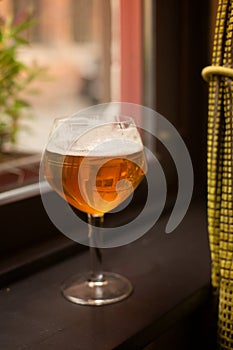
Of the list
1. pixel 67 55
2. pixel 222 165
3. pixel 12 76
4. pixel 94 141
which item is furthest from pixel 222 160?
pixel 67 55

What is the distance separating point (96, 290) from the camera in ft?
2.93

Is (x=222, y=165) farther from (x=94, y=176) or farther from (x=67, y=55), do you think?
(x=67, y=55)

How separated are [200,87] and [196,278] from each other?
48 centimetres

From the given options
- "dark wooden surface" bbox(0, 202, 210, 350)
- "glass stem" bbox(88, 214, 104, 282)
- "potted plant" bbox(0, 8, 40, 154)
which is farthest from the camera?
"potted plant" bbox(0, 8, 40, 154)

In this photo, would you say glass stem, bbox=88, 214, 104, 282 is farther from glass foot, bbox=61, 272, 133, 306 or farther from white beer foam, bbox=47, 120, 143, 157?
white beer foam, bbox=47, 120, 143, 157

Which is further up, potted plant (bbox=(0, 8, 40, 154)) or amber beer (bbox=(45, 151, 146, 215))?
potted plant (bbox=(0, 8, 40, 154))

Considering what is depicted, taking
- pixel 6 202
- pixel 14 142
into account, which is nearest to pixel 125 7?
pixel 14 142

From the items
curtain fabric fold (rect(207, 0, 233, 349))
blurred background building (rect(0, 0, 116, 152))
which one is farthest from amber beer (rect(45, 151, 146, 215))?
blurred background building (rect(0, 0, 116, 152))

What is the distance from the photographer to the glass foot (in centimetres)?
A: 87

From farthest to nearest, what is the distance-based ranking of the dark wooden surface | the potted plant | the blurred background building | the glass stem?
the blurred background building
the potted plant
the glass stem
the dark wooden surface

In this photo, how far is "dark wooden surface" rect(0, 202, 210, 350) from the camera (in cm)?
77

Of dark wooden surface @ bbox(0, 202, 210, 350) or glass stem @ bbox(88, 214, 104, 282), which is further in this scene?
glass stem @ bbox(88, 214, 104, 282)

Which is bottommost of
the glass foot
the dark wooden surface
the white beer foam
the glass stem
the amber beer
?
the dark wooden surface

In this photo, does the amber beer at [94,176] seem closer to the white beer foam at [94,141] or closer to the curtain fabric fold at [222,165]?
the white beer foam at [94,141]
